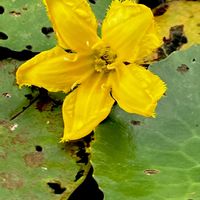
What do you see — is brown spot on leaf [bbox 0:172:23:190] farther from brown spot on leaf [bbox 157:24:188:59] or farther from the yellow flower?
brown spot on leaf [bbox 157:24:188:59]

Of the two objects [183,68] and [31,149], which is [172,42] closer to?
[183,68]

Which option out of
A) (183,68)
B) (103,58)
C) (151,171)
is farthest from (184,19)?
(151,171)

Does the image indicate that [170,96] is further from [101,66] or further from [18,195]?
[18,195]

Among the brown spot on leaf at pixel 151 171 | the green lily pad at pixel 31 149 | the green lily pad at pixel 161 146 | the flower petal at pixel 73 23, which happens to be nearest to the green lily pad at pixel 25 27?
the green lily pad at pixel 31 149

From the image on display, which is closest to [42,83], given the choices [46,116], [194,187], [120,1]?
[46,116]

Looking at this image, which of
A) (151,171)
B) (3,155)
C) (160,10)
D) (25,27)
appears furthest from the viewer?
(160,10)

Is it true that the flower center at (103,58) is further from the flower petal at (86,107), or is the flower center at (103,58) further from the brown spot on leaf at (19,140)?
the brown spot on leaf at (19,140)
